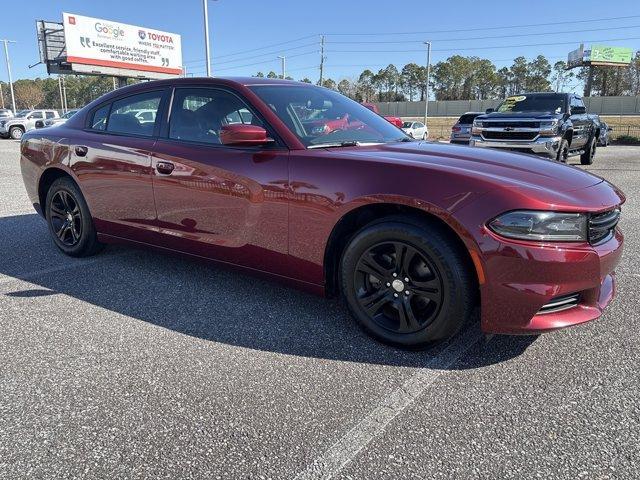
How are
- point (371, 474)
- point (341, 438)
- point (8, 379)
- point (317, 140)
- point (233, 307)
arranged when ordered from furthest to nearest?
point (233, 307) < point (317, 140) < point (8, 379) < point (341, 438) < point (371, 474)

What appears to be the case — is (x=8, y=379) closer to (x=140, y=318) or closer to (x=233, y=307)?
(x=140, y=318)

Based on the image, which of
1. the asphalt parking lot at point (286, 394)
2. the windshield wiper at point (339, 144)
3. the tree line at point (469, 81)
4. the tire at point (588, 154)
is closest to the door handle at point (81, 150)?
the asphalt parking lot at point (286, 394)

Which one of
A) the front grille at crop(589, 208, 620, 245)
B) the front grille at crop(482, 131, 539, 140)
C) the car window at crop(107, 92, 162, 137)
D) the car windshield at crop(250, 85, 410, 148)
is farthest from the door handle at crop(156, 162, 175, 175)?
the front grille at crop(482, 131, 539, 140)

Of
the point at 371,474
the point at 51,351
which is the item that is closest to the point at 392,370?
the point at 371,474

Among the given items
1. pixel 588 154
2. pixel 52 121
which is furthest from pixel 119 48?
pixel 588 154

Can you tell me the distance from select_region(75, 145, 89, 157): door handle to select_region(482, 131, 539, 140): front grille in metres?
9.27

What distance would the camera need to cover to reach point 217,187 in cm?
332

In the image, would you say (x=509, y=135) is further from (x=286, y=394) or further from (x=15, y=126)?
(x=15, y=126)

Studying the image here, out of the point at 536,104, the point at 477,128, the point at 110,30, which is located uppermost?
the point at 110,30

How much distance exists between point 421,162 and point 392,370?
44.3 inches

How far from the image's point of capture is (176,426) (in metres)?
2.19

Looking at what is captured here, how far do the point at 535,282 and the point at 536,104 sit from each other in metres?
11.1

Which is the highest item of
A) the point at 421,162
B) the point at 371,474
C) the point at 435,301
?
the point at 421,162

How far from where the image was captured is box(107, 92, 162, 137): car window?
12.8 feet
